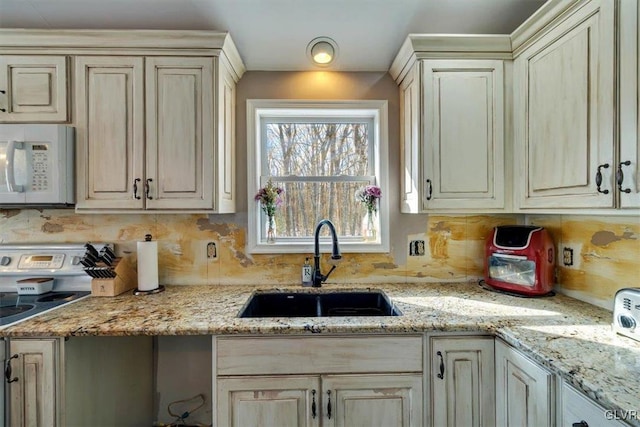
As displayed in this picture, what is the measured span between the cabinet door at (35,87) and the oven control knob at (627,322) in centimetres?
266

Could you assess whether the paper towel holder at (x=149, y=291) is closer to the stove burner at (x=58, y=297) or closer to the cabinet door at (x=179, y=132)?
the stove burner at (x=58, y=297)

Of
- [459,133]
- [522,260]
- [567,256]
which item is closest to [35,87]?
[459,133]

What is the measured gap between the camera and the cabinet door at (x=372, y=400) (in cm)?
129

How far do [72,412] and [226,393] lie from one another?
0.68 metres

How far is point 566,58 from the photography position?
129 cm

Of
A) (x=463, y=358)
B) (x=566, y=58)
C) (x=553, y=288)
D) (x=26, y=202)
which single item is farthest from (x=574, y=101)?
(x=26, y=202)

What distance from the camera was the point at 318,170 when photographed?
→ 2.09m

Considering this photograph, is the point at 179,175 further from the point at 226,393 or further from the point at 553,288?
the point at 553,288

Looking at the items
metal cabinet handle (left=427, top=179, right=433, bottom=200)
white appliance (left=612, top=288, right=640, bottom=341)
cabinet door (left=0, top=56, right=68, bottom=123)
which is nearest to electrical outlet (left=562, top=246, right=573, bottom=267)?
white appliance (left=612, top=288, right=640, bottom=341)

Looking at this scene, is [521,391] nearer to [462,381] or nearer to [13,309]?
[462,381]

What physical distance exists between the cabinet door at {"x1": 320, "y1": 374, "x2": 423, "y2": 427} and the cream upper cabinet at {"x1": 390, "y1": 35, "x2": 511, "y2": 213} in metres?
0.85

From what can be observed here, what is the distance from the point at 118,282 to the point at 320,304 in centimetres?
116

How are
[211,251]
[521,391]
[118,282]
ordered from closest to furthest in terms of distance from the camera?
[521,391] < [118,282] < [211,251]

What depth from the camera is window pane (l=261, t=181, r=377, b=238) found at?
2074 mm
